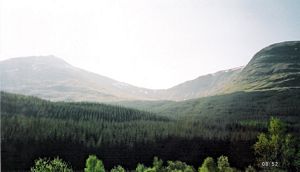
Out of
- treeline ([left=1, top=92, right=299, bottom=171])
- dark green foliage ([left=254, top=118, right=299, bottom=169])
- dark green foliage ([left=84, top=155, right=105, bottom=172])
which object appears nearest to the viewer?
dark green foliage ([left=84, top=155, right=105, bottom=172])

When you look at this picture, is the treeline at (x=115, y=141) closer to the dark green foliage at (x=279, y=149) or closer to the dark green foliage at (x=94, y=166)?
the dark green foliage at (x=279, y=149)

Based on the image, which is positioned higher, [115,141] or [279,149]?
[279,149]

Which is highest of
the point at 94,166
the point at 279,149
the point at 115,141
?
the point at 279,149

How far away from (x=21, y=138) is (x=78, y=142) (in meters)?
22.1

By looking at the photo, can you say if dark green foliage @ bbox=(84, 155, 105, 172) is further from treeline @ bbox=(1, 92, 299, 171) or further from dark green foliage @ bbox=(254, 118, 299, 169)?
dark green foliage @ bbox=(254, 118, 299, 169)

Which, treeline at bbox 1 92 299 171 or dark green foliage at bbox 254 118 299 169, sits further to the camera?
treeline at bbox 1 92 299 171

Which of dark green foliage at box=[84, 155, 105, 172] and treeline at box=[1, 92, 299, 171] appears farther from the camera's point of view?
treeline at box=[1, 92, 299, 171]

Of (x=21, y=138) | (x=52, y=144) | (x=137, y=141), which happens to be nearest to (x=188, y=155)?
(x=137, y=141)

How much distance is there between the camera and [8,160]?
123 m

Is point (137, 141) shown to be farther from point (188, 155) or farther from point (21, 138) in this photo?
point (21, 138)

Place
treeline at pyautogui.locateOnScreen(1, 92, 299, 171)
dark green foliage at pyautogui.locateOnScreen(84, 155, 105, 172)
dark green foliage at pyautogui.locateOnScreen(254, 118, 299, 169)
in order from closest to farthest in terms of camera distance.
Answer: dark green foliage at pyautogui.locateOnScreen(84, 155, 105, 172), dark green foliage at pyautogui.locateOnScreen(254, 118, 299, 169), treeline at pyautogui.locateOnScreen(1, 92, 299, 171)

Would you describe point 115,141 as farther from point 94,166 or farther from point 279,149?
point 279,149

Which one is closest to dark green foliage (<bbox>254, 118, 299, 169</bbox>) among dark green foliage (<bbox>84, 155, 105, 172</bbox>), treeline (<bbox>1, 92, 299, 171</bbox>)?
treeline (<bbox>1, 92, 299, 171</bbox>)

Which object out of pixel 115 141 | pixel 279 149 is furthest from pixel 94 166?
pixel 279 149
